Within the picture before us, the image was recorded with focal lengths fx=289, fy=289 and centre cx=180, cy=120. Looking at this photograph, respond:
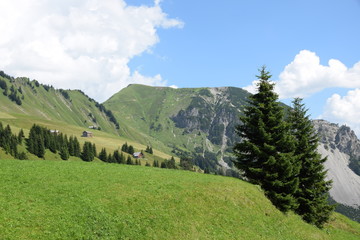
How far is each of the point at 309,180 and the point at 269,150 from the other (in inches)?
418

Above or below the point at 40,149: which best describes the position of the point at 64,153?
below

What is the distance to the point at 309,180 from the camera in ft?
139

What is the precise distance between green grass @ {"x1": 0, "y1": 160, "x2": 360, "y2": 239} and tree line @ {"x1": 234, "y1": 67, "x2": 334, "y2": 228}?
264 centimetres

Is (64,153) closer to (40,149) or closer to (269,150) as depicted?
(40,149)

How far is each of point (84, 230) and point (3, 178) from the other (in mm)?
11124

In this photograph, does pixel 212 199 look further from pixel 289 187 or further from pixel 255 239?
pixel 289 187

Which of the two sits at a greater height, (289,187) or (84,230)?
(289,187)

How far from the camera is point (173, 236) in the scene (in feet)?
70.8

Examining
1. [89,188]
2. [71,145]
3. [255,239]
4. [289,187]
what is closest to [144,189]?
[89,188]

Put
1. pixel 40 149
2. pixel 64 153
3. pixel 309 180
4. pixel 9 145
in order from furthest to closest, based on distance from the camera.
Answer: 1. pixel 64 153
2. pixel 40 149
3. pixel 9 145
4. pixel 309 180

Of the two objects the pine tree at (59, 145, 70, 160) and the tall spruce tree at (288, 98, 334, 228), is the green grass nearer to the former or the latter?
the tall spruce tree at (288, 98, 334, 228)

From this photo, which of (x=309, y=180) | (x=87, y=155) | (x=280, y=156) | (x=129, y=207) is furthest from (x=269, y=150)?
(x=87, y=155)

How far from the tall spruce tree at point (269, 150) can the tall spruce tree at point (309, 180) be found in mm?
3814

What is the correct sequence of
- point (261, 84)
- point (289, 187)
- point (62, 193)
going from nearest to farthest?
point (62, 193) → point (289, 187) → point (261, 84)
